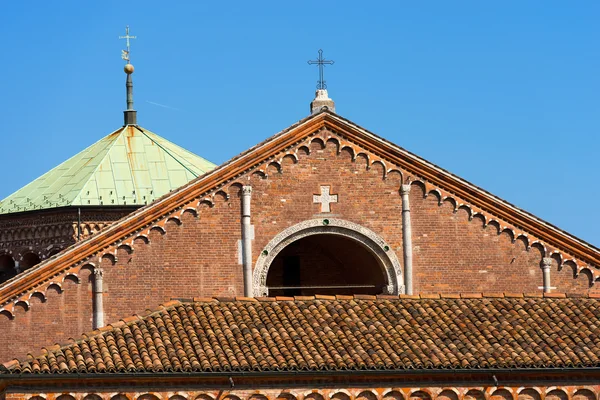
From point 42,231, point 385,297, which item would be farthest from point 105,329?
point 42,231

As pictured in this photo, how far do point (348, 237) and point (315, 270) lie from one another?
133 inches

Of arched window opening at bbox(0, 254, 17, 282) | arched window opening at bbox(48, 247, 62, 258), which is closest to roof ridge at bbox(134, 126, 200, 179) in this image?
arched window opening at bbox(48, 247, 62, 258)

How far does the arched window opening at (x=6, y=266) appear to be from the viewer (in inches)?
1761

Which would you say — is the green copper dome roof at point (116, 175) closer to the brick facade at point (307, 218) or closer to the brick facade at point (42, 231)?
the brick facade at point (42, 231)

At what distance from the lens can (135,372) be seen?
31125 millimetres

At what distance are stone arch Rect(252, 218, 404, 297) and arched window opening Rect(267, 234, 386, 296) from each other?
1.61m

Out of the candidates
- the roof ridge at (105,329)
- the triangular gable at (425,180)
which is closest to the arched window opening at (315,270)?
the triangular gable at (425,180)

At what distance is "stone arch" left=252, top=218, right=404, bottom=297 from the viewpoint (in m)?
37.8

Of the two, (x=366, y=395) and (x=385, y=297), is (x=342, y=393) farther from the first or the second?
(x=385, y=297)

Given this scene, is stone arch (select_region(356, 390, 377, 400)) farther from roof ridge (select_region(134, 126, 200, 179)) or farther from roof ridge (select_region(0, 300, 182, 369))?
roof ridge (select_region(134, 126, 200, 179))

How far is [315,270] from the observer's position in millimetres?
41438

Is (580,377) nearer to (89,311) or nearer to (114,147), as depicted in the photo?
(89,311)

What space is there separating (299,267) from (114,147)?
7.61m

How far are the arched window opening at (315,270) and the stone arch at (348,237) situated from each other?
1.61 meters
